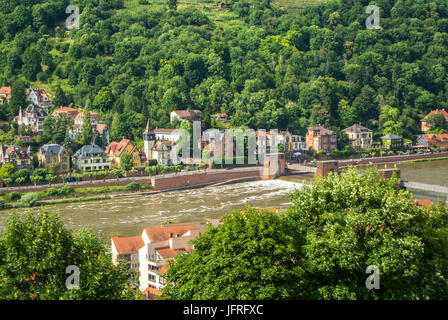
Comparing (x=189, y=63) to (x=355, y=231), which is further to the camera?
(x=189, y=63)

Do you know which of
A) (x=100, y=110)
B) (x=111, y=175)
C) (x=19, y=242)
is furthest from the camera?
Result: (x=100, y=110)

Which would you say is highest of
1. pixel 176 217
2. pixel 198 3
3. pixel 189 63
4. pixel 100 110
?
pixel 198 3

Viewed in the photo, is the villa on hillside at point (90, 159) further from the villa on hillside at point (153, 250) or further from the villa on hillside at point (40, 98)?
the villa on hillside at point (153, 250)

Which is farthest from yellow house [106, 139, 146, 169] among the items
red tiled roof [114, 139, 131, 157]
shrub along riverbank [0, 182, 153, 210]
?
shrub along riverbank [0, 182, 153, 210]

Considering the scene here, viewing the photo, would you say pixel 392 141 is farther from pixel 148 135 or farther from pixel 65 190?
pixel 65 190

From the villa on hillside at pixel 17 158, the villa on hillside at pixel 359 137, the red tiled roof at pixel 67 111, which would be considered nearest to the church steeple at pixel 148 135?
the red tiled roof at pixel 67 111

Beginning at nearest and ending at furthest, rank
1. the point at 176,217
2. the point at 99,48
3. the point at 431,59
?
the point at 176,217 < the point at 99,48 < the point at 431,59

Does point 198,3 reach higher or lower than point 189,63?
higher

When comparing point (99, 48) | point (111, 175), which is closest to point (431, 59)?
point (99, 48)

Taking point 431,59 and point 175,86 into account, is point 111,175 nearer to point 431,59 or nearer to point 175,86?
point 175,86
